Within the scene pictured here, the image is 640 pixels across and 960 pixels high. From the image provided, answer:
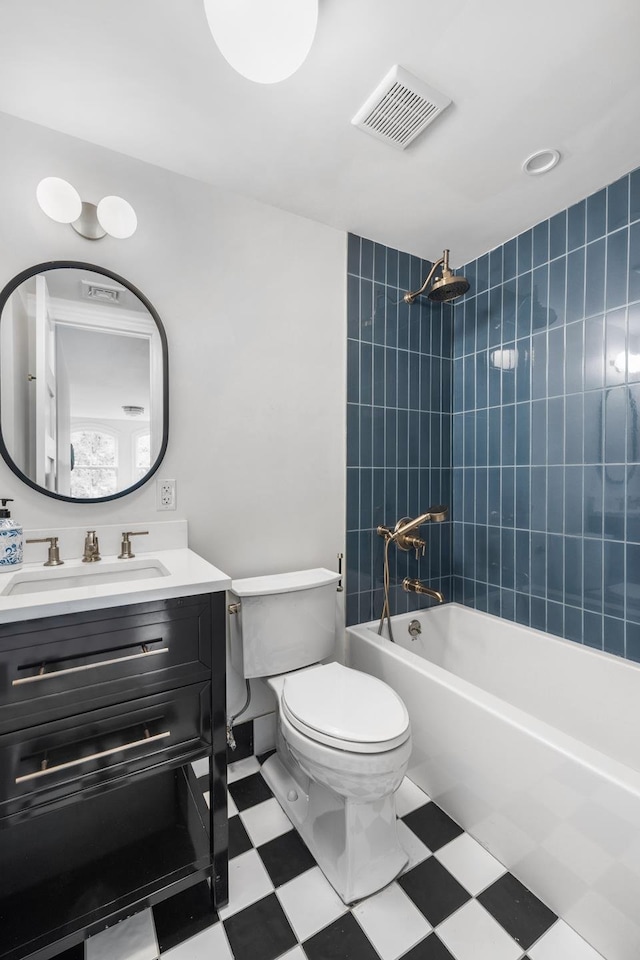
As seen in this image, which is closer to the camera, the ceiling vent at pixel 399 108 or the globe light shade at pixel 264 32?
the globe light shade at pixel 264 32

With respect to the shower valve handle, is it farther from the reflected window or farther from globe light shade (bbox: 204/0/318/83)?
globe light shade (bbox: 204/0/318/83)

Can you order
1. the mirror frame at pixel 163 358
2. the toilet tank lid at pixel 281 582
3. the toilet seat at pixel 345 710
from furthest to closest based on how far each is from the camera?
the toilet tank lid at pixel 281 582 → the mirror frame at pixel 163 358 → the toilet seat at pixel 345 710

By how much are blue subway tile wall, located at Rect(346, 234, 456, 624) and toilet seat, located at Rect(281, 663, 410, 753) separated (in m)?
0.59

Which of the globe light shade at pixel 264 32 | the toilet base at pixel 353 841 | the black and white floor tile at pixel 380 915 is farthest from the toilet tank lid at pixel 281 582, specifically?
the globe light shade at pixel 264 32

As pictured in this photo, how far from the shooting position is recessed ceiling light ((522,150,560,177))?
149 cm

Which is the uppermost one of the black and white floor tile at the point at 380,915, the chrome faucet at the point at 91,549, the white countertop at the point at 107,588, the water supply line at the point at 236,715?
the chrome faucet at the point at 91,549

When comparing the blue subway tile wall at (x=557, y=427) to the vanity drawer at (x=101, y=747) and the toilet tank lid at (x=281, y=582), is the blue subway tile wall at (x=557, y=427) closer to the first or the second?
the toilet tank lid at (x=281, y=582)

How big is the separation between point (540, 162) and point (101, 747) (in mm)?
2259

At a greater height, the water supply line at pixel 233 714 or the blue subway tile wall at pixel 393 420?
the blue subway tile wall at pixel 393 420

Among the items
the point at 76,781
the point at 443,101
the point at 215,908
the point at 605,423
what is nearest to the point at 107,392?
the point at 76,781

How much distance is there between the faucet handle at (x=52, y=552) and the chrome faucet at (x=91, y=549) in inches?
2.9

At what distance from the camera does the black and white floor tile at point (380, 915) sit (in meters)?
1.04

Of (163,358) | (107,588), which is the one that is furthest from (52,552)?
(163,358)

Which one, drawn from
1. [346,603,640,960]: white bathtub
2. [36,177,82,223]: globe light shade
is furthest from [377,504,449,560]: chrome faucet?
[36,177,82,223]: globe light shade
